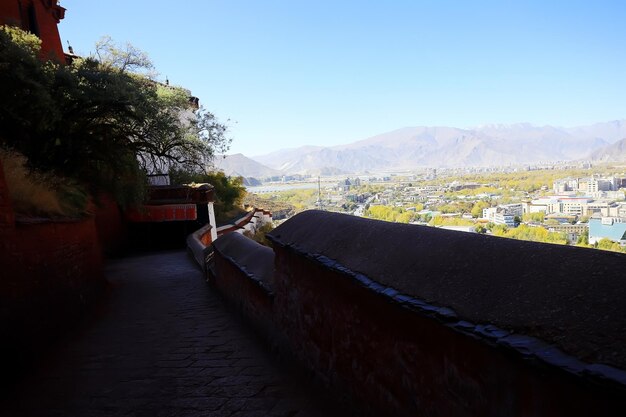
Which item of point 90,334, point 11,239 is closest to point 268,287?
point 11,239

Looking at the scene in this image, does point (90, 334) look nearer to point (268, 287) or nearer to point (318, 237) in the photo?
point (268, 287)

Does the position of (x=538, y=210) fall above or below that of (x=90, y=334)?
above

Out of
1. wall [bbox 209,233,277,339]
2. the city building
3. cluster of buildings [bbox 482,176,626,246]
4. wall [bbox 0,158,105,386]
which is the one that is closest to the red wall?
wall [bbox 0,158,105,386]

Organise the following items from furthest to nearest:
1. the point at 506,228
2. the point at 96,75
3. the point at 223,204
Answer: the point at 223,204 < the point at 96,75 < the point at 506,228

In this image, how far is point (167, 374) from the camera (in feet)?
17.4

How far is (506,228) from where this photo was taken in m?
5.59

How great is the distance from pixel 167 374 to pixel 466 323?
431cm

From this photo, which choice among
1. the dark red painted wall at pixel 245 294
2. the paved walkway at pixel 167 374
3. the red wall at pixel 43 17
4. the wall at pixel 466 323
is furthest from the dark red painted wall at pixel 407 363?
the red wall at pixel 43 17

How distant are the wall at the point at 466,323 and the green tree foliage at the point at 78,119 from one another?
26.6 feet

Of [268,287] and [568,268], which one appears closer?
[568,268]

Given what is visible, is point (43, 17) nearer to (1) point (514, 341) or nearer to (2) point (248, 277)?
(2) point (248, 277)

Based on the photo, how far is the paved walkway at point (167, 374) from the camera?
430 centimetres

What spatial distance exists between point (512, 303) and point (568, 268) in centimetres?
24

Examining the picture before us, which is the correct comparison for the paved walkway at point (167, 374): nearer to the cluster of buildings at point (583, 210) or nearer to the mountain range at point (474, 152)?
the cluster of buildings at point (583, 210)
